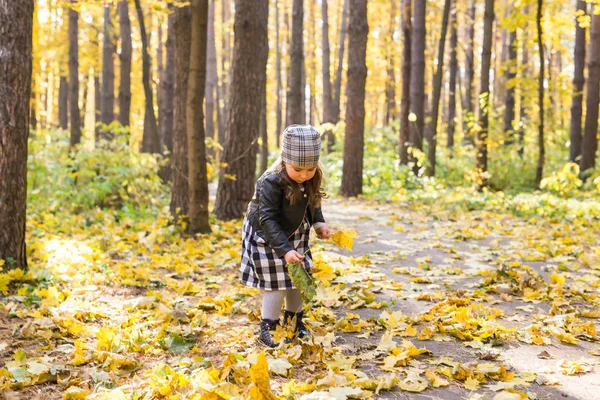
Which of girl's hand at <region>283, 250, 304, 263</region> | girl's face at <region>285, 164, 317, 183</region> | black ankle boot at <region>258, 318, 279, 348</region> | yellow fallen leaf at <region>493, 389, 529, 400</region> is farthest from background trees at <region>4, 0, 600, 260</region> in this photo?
yellow fallen leaf at <region>493, 389, 529, 400</region>

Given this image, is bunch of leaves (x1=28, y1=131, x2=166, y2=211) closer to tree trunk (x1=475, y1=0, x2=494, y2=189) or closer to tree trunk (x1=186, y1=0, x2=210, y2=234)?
tree trunk (x1=186, y1=0, x2=210, y2=234)

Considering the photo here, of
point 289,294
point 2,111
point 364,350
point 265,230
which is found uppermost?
point 2,111

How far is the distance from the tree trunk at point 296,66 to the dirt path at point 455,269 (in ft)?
9.30

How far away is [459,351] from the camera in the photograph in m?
3.73

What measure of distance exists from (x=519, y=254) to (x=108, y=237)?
216 inches

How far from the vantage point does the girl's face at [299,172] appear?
11.8 feet

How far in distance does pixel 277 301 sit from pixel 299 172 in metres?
0.90

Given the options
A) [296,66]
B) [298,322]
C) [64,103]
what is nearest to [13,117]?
[298,322]

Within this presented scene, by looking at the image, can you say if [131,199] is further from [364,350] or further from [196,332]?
[364,350]

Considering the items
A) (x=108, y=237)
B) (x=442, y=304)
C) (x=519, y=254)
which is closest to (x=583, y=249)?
(x=519, y=254)

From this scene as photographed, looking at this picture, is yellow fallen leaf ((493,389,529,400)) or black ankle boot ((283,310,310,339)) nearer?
yellow fallen leaf ((493,389,529,400))

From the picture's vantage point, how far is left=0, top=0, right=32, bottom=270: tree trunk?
4816mm

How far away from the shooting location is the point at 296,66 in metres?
13.6

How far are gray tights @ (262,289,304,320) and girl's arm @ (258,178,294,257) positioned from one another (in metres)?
0.39
